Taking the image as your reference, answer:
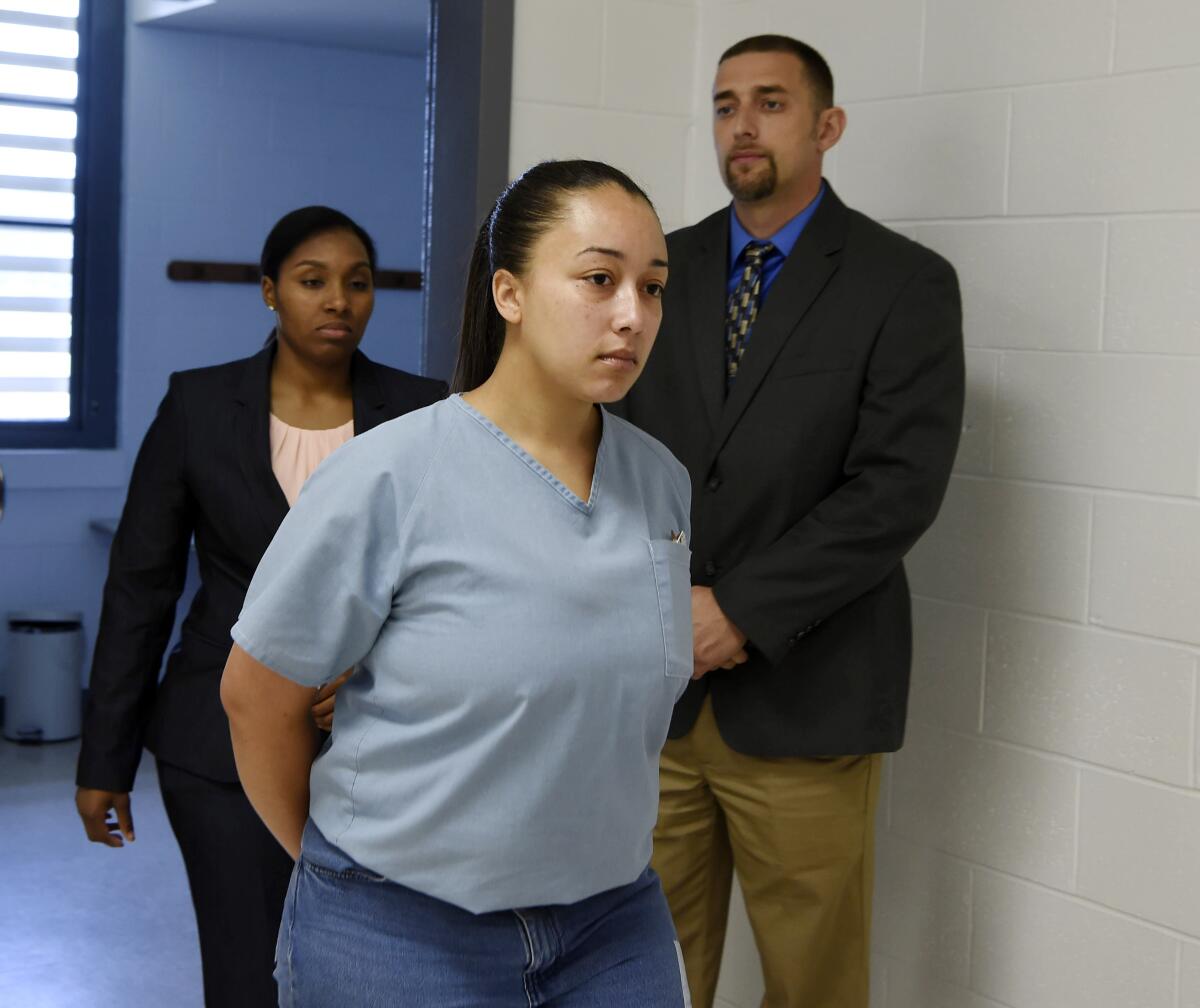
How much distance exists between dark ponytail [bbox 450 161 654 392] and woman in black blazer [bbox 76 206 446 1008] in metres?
0.65

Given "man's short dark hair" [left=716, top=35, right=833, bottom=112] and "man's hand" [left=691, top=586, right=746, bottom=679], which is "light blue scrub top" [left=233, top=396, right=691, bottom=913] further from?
"man's short dark hair" [left=716, top=35, right=833, bottom=112]

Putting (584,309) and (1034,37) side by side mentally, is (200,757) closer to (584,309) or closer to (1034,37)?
(584,309)

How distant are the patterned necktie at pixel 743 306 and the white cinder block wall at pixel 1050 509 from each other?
401 mm

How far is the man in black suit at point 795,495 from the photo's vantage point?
2174mm

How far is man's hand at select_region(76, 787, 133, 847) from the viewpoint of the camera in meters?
2.22

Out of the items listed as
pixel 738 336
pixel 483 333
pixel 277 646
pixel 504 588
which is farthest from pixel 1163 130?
pixel 277 646

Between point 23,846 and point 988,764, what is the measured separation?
2886 millimetres

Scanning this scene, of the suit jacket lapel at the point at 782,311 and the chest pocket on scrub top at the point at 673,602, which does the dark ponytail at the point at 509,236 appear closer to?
the chest pocket on scrub top at the point at 673,602

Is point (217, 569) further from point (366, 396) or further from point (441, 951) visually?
point (441, 951)

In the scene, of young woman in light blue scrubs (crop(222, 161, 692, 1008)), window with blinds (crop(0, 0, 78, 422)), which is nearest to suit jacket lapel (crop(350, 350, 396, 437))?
young woman in light blue scrubs (crop(222, 161, 692, 1008))

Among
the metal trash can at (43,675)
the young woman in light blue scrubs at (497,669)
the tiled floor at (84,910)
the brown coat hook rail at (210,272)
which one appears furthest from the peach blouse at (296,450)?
the brown coat hook rail at (210,272)

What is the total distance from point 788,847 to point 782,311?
797mm

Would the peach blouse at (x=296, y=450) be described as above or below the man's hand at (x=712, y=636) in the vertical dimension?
above

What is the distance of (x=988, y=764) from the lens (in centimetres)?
250
